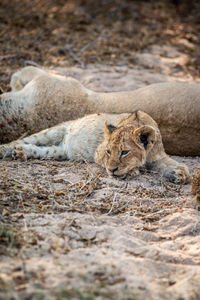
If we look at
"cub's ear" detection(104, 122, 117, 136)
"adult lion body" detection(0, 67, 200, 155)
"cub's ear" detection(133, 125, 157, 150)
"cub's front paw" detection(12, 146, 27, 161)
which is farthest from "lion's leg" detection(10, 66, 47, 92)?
"cub's ear" detection(133, 125, 157, 150)

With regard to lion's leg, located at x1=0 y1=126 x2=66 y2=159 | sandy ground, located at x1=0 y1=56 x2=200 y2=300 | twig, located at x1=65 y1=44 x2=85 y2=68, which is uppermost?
twig, located at x1=65 y1=44 x2=85 y2=68

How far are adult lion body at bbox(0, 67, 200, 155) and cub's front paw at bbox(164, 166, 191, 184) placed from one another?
2.32 feet

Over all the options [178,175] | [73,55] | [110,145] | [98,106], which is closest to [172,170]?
[178,175]

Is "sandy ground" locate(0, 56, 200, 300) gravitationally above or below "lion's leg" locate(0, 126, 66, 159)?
above

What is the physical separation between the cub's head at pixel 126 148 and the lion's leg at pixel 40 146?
0.85m

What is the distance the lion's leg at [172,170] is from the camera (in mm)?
4527

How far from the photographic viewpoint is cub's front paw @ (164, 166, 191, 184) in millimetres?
4516

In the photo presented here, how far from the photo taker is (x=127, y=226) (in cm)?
343

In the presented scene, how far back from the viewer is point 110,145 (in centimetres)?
445

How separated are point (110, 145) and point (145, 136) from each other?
15.2 inches

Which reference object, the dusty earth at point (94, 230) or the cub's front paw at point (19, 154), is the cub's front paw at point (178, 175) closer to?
the dusty earth at point (94, 230)

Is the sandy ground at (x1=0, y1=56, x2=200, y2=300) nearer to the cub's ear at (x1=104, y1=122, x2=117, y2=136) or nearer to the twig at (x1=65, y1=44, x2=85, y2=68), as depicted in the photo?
the cub's ear at (x1=104, y1=122, x2=117, y2=136)

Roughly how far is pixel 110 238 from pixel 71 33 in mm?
6964

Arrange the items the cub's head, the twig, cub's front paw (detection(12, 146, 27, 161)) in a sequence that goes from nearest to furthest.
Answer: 1. the cub's head
2. cub's front paw (detection(12, 146, 27, 161))
3. the twig
